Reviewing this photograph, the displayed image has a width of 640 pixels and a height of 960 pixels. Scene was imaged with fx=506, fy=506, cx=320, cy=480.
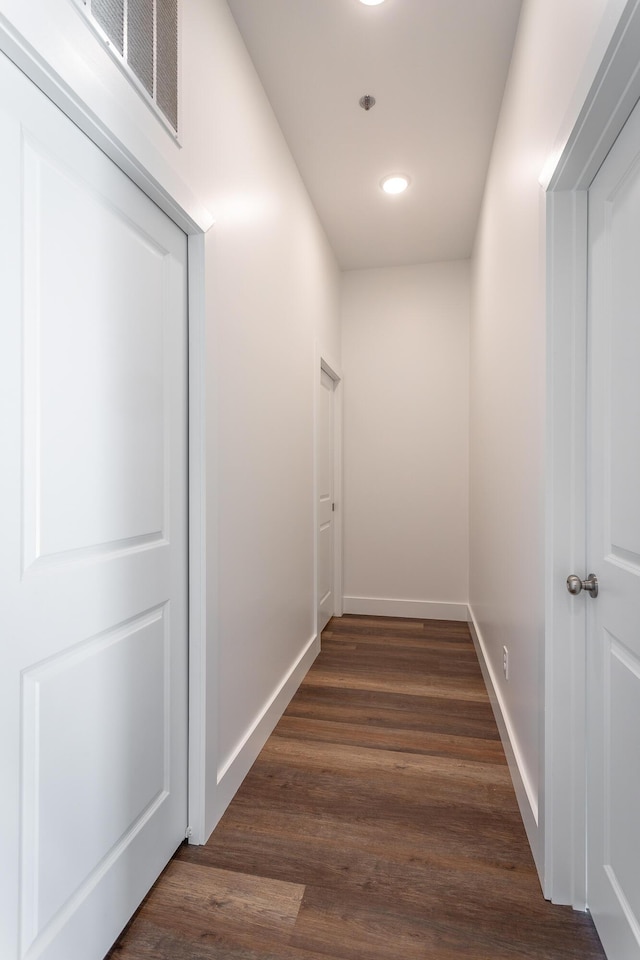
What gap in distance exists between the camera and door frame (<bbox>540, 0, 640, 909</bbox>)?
1.33m

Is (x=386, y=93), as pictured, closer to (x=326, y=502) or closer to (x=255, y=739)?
(x=326, y=502)

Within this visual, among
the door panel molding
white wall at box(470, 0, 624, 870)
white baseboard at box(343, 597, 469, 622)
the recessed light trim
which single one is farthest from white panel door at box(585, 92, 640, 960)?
white baseboard at box(343, 597, 469, 622)

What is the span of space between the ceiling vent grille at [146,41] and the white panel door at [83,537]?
234mm

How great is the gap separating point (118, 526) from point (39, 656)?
349 mm

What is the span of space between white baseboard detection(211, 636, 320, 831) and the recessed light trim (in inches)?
108

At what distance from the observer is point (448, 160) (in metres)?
2.72

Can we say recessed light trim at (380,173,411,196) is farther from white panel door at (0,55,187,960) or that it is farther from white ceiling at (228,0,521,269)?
white panel door at (0,55,187,960)

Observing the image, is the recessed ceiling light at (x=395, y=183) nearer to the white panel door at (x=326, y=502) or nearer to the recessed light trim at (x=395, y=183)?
the recessed light trim at (x=395, y=183)

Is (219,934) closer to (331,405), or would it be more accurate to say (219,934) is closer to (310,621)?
(310,621)

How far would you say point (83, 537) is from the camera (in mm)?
1124

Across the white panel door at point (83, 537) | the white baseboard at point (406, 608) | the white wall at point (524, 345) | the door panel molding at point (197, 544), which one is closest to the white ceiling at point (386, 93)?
the white wall at point (524, 345)

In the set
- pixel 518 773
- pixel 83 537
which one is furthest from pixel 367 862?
pixel 83 537

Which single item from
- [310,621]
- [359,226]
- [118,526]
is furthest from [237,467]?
[359,226]

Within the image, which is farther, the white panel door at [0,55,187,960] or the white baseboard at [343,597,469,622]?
the white baseboard at [343,597,469,622]
